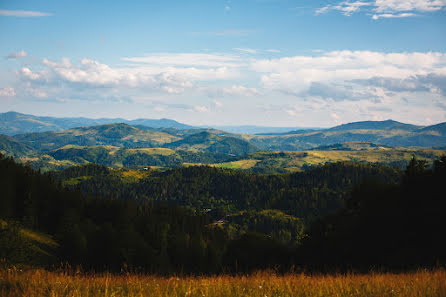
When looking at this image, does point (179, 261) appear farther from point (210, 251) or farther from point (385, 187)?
point (385, 187)

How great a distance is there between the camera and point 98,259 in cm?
6075

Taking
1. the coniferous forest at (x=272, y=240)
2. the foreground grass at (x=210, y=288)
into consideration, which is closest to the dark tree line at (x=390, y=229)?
the coniferous forest at (x=272, y=240)

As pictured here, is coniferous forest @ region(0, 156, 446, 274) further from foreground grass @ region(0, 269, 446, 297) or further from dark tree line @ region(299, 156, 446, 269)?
foreground grass @ region(0, 269, 446, 297)

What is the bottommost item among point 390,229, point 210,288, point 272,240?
point 272,240

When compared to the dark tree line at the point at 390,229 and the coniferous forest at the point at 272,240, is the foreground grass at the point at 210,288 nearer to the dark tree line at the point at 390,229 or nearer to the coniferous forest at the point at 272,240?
the coniferous forest at the point at 272,240

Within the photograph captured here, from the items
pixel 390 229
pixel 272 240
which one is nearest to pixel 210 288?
pixel 390 229

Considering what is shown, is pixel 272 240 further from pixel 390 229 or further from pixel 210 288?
pixel 210 288

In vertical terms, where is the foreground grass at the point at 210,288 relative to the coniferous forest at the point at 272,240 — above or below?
above

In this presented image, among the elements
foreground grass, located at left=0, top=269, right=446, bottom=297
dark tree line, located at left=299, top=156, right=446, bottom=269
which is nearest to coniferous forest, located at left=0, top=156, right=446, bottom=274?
dark tree line, located at left=299, top=156, right=446, bottom=269

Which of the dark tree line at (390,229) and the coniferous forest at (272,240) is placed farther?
the dark tree line at (390,229)

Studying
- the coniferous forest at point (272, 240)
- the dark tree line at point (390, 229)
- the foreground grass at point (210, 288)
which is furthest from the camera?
the dark tree line at point (390, 229)

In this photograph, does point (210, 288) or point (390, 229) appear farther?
point (390, 229)

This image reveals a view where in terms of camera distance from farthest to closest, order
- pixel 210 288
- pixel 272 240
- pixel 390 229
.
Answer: pixel 272 240, pixel 390 229, pixel 210 288

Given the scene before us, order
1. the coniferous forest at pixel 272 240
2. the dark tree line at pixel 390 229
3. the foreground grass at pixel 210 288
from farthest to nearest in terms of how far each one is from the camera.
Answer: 1. the dark tree line at pixel 390 229
2. the coniferous forest at pixel 272 240
3. the foreground grass at pixel 210 288
